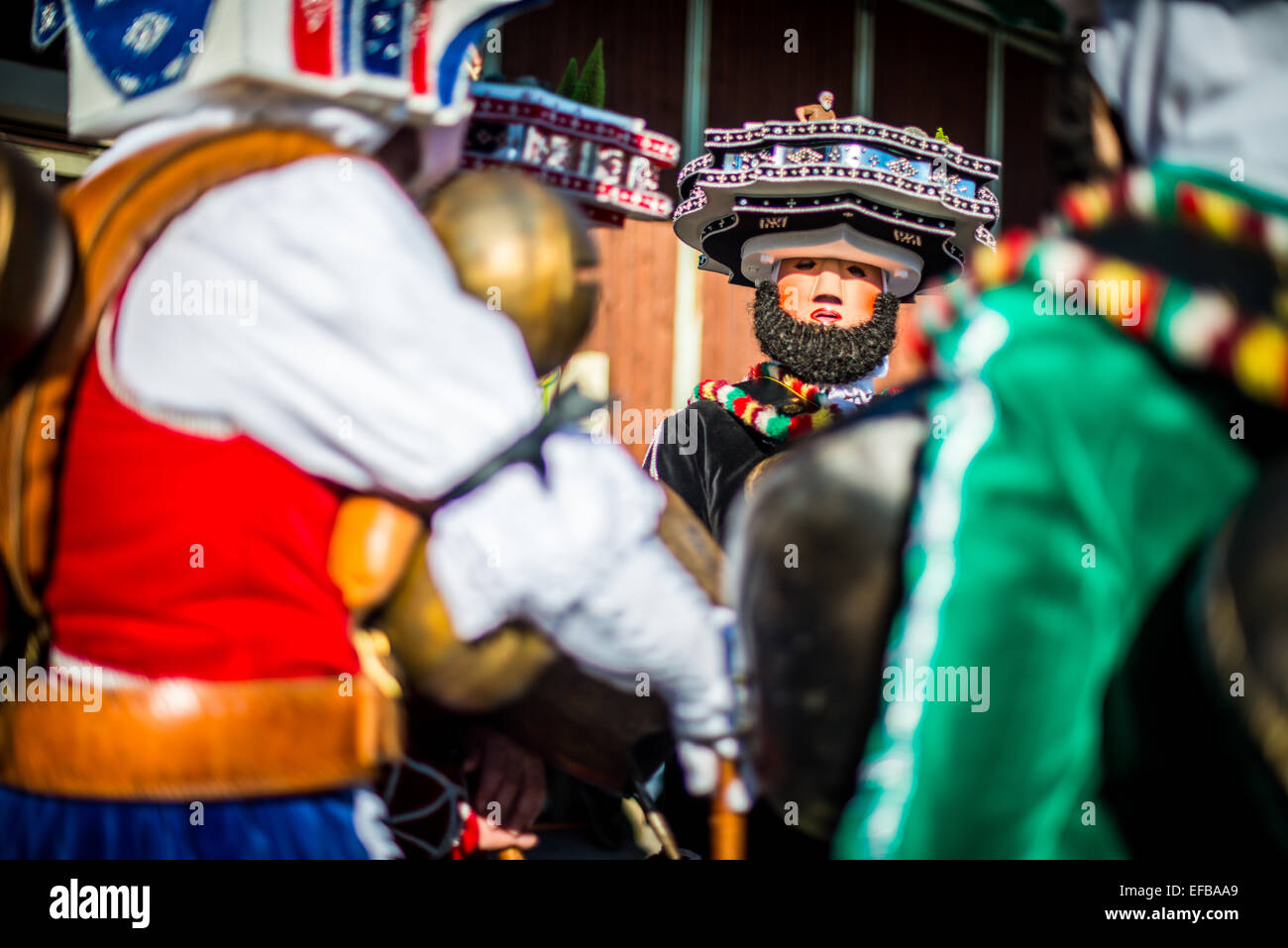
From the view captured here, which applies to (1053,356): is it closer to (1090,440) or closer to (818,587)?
(1090,440)

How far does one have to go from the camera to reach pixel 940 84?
19.2 feet

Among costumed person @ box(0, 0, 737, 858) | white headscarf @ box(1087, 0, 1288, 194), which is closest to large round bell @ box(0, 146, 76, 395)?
costumed person @ box(0, 0, 737, 858)

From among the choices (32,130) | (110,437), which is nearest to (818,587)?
(110,437)

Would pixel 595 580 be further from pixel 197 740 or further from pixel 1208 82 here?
pixel 1208 82

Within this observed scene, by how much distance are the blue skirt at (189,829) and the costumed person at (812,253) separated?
138 cm

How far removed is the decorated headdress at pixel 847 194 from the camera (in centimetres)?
239

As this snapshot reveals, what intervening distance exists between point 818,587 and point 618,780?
1.75 feet

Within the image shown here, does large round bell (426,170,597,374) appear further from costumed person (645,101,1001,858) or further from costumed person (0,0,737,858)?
costumed person (645,101,1001,858)

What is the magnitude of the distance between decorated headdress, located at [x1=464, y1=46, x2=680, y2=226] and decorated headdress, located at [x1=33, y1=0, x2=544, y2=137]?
246mm

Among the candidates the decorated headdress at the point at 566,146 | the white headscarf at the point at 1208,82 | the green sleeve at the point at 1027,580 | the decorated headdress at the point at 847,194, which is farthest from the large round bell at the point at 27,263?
the decorated headdress at the point at 847,194

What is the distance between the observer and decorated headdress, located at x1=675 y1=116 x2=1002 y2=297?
239 cm

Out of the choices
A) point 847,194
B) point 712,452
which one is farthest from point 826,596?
point 847,194
